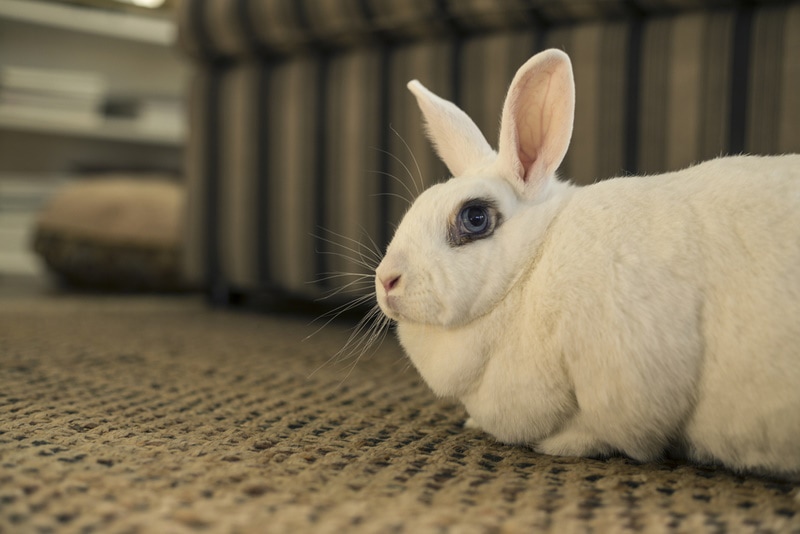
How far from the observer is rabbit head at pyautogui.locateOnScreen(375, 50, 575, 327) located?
66 centimetres

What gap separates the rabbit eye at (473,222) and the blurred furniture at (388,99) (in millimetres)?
258

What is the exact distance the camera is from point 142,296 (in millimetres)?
2072

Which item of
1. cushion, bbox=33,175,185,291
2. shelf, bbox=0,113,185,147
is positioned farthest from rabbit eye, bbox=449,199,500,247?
shelf, bbox=0,113,185,147

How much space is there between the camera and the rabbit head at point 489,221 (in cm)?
66

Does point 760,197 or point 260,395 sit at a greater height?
point 760,197

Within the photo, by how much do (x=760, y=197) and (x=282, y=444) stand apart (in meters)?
0.42

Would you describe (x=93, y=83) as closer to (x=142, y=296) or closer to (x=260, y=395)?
(x=142, y=296)

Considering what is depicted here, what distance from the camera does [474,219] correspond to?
676 mm

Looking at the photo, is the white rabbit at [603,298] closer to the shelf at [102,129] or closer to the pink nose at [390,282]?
the pink nose at [390,282]

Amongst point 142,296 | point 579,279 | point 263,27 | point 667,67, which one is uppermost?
point 263,27

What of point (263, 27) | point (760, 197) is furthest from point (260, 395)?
point (263, 27)

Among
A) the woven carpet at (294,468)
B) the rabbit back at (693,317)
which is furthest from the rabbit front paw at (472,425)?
the rabbit back at (693,317)

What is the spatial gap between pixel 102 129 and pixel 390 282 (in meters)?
2.25

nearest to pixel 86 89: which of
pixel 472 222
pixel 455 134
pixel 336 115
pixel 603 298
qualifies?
pixel 336 115
